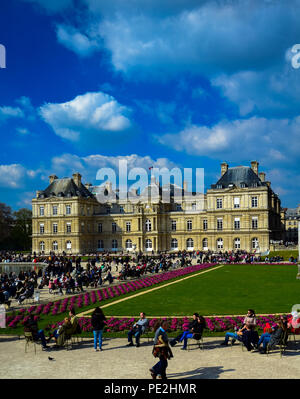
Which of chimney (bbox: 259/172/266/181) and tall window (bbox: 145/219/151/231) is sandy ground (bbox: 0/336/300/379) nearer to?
tall window (bbox: 145/219/151/231)

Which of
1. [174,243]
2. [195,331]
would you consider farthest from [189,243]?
[195,331]

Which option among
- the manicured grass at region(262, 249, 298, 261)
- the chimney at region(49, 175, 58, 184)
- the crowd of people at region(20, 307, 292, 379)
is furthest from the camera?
the chimney at region(49, 175, 58, 184)

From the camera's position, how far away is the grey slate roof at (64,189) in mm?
75812

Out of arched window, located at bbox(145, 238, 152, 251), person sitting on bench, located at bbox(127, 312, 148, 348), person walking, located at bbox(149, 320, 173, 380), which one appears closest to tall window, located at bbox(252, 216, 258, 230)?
arched window, located at bbox(145, 238, 152, 251)

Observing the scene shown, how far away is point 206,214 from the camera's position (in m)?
70.0

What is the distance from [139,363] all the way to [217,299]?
10401 mm

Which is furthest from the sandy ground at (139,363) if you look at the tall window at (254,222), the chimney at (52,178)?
the chimney at (52,178)

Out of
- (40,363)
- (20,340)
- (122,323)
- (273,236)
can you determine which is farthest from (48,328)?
(273,236)

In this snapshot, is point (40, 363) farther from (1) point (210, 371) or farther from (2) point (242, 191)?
(2) point (242, 191)

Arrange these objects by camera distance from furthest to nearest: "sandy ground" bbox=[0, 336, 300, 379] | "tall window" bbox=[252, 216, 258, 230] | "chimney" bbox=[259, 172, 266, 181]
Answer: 1. "chimney" bbox=[259, 172, 266, 181]
2. "tall window" bbox=[252, 216, 258, 230]
3. "sandy ground" bbox=[0, 336, 300, 379]

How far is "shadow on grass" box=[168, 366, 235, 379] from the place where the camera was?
10.3m

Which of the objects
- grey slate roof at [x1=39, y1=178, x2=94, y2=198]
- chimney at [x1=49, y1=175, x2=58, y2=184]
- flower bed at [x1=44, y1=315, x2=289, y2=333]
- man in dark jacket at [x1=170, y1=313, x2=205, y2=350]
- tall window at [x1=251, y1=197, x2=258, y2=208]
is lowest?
flower bed at [x1=44, y1=315, x2=289, y2=333]

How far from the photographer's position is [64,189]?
76812 millimetres

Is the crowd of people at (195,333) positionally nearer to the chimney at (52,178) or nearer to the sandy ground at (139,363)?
the sandy ground at (139,363)
